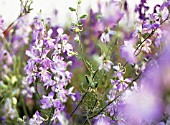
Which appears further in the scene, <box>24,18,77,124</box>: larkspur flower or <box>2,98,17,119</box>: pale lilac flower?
<box>24,18,77,124</box>: larkspur flower

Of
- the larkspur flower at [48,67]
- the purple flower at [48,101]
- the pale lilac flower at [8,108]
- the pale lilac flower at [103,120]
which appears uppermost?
the larkspur flower at [48,67]

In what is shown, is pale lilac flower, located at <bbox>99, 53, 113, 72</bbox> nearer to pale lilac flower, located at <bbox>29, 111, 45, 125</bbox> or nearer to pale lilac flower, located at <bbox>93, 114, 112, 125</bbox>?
pale lilac flower, located at <bbox>93, 114, 112, 125</bbox>

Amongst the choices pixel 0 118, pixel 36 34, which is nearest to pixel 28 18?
pixel 0 118

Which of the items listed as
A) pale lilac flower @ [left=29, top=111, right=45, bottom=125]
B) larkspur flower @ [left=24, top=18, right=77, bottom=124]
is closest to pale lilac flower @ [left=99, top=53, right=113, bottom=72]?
larkspur flower @ [left=24, top=18, right=77, bottom=124]

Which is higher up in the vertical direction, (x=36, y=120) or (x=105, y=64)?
(x=105, y=64)

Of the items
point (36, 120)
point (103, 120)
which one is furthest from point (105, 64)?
point (36, 120)

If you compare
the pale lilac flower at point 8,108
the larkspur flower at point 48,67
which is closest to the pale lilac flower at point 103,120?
the larkspur flower at point 48,67

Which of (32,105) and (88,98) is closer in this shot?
(88,98)

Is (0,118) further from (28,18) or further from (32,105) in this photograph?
(28,18)

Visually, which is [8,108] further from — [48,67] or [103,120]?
[103,120]

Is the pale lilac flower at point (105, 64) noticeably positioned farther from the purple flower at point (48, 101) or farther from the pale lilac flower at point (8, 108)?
the pale lilac flower at point (8, 108)

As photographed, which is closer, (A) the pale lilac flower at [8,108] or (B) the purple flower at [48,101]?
(A) the pale lilac flower at [8,108]
